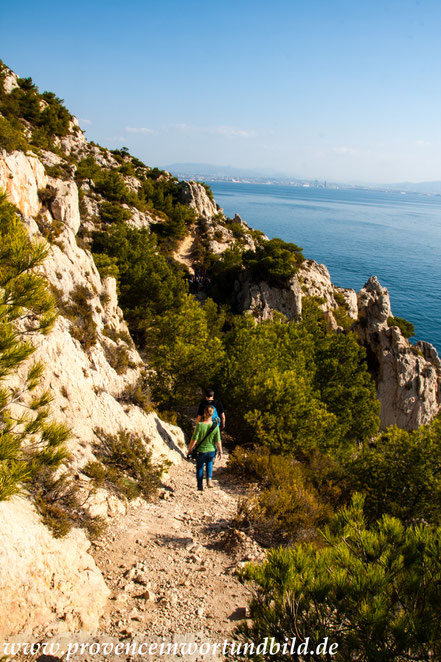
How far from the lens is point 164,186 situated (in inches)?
2496

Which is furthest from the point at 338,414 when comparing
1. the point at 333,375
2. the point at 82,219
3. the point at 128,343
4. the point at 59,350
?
the point at 82,219

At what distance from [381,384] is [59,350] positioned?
34.8 metres

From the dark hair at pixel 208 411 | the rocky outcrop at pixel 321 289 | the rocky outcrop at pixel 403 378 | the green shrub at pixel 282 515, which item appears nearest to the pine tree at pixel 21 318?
the dark hair at pixel 208 411

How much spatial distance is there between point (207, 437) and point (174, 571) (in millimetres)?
3622

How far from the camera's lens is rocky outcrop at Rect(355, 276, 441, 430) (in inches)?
1483

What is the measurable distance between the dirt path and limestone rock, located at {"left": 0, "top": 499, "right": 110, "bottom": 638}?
409 mm

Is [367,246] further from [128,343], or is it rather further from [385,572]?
[385,572]

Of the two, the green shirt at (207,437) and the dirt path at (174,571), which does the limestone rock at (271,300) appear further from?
the dirt path at (174,571)

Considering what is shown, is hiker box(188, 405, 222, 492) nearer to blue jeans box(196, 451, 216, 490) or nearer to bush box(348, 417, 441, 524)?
blue jeans box(196, 451, 216, 490)

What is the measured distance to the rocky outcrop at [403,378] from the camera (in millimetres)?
37656

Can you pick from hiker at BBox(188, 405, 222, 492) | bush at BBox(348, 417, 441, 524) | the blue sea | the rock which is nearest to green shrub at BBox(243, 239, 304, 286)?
the blue sea

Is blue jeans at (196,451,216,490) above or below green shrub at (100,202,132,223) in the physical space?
below

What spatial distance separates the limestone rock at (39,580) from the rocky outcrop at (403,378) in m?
37.1

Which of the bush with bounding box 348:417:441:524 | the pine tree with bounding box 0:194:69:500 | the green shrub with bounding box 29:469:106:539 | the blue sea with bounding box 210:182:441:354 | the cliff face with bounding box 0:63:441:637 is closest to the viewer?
the pine tree with bounding box 0:194:69:500
